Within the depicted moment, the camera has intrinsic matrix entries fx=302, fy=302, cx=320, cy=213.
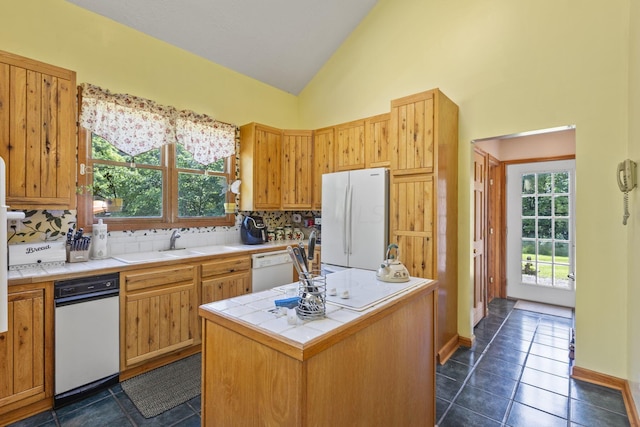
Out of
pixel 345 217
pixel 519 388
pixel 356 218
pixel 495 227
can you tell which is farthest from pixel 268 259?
pixel 495 227

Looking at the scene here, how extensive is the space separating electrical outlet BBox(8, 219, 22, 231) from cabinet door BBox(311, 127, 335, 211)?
285 centimetres

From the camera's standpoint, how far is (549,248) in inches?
165

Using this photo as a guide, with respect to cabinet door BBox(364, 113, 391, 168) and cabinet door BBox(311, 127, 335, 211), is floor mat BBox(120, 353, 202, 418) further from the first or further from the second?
cabinet door BBox(364, 113, 391, 168)

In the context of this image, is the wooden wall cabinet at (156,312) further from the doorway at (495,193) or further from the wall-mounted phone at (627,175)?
the wall-mounted phone at (627,175)

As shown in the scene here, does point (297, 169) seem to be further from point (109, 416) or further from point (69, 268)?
point (109, 416)

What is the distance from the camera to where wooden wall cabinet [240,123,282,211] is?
12.2ft

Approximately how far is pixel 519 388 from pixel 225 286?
265 cm

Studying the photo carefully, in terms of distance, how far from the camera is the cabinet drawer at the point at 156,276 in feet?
7.84

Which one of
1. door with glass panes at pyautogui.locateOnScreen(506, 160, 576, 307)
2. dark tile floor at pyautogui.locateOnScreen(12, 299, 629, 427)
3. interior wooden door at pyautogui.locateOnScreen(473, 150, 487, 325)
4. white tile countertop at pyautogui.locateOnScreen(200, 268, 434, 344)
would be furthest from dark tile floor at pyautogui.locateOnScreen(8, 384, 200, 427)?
door with glass panes at pyautogui.locateOnScreen(506, 160, 576, 307)

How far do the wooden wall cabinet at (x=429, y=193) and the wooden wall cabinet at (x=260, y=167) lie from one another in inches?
63.8

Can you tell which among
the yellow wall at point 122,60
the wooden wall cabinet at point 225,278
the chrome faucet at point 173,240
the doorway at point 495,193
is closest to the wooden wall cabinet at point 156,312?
the wooden wall cabinet at point 225,278

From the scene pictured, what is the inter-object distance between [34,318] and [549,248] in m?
5.52

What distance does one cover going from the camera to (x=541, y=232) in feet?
14.0

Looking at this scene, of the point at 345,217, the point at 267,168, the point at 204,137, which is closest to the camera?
the point at 345,217
